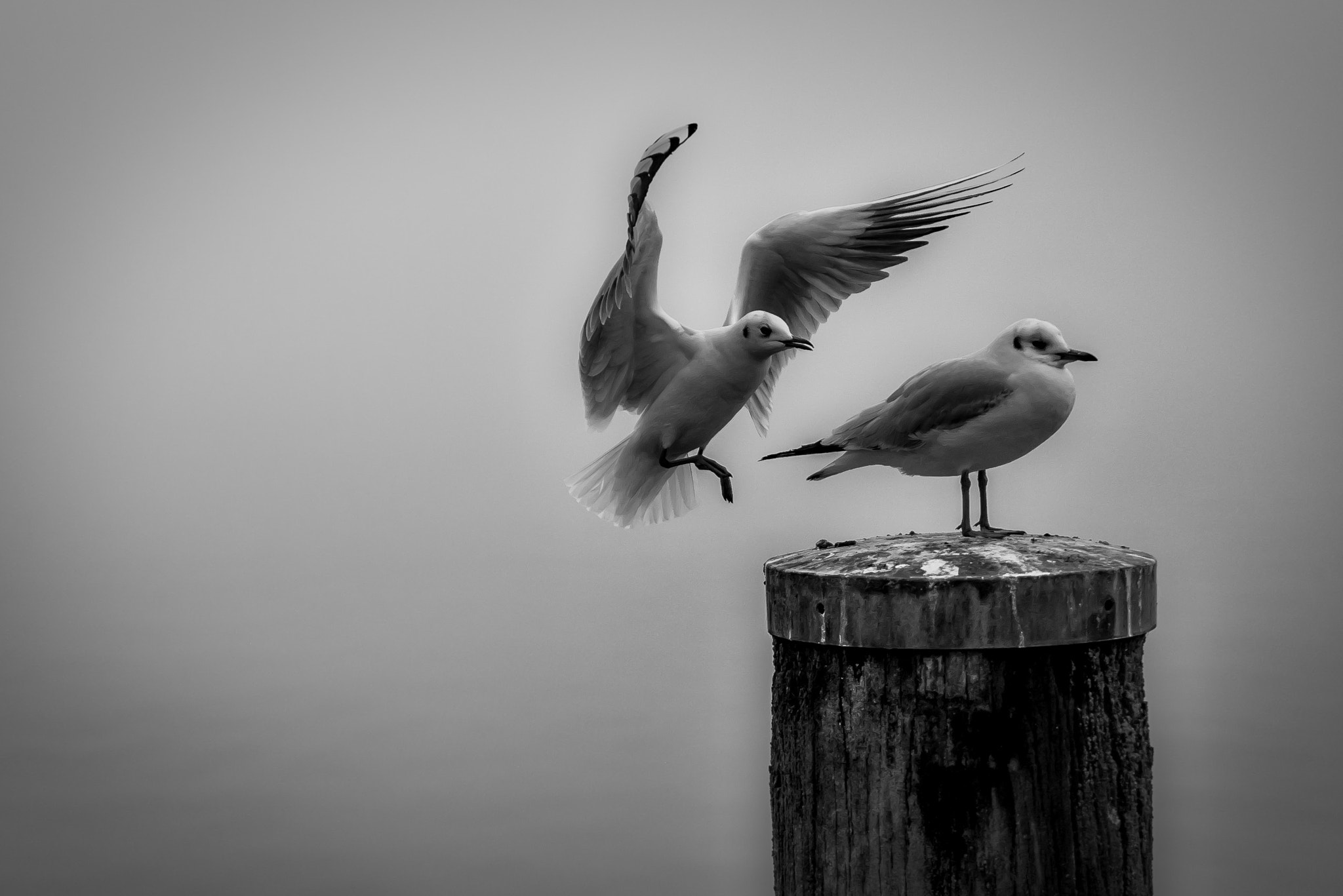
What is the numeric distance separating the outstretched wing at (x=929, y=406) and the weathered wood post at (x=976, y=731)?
706 mm

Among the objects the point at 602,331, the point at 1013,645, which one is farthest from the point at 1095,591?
the point at 602,331

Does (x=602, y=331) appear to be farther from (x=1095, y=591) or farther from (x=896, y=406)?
(x=1095, y=591)

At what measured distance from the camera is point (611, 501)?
352 centimetres

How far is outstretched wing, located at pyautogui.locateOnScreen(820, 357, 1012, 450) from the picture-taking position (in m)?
2.60

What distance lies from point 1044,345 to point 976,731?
3.36 feet

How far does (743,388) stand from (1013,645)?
4.47ft

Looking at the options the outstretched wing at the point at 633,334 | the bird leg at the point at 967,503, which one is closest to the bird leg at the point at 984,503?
the bird leg at the point at 967,503

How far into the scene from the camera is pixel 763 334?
2.99m

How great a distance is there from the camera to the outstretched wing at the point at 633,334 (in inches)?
116

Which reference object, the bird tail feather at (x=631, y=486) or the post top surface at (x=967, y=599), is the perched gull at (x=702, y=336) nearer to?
the bird tail feather at (x=631, y=486)

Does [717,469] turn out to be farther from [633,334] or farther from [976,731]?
[976,731]

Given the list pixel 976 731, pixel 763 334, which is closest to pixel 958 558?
pixel 976 731

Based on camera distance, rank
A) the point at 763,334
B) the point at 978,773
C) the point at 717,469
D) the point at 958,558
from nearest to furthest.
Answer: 1. the point at 978,773
2. the point at 958,558
3. the point at 763,334
4. the point at 717,469

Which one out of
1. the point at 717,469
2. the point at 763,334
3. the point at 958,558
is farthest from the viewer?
the point at 717,469
